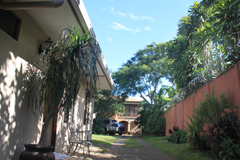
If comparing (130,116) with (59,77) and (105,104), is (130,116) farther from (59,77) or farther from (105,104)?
(59,77)

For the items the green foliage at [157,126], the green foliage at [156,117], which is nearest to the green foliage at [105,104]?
the green foliage at [156,117]

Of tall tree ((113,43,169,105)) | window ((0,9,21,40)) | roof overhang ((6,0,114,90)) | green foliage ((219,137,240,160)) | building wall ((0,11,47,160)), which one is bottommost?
green foliage ((219,137,240,160))

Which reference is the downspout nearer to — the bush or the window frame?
the bush

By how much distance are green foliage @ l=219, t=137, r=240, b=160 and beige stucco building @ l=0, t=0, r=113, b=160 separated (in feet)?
13.3

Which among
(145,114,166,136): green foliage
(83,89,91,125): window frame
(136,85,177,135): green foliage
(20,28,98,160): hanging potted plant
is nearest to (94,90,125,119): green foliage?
(136,85,177,135): green foliage

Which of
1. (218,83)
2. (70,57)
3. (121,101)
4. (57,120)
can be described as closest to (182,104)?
(218,83)

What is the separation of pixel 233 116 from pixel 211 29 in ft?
9.42

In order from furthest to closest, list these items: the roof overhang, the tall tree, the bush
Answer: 1. the tall tree
2. the bush
3. the roof overhang

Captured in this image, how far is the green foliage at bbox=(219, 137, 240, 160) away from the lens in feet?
13.8

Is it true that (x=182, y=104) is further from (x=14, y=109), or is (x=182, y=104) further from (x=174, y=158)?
(x=14, y=109)

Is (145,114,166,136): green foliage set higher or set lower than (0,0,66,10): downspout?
lower

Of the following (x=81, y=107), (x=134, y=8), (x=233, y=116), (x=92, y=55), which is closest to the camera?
(x=92, y=55)

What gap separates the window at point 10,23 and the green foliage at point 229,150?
4.99 meters

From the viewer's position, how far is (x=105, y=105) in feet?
70.6
